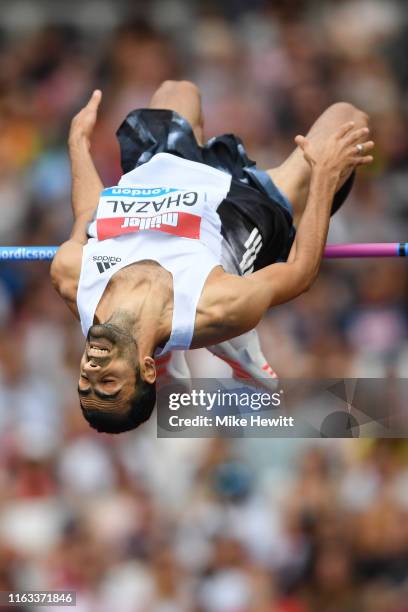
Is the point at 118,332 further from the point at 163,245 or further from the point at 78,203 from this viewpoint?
the point at 78,203

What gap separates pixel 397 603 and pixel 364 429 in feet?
5.25

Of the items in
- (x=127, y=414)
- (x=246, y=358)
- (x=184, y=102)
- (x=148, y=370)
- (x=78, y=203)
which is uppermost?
(x=184, y=102)

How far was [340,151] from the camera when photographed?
5.04m

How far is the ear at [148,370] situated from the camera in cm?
451

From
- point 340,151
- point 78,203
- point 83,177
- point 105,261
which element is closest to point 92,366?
point 105,261

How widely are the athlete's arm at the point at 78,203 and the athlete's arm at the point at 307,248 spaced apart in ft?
2.18

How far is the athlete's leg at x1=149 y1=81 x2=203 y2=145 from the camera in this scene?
5602 millimetres

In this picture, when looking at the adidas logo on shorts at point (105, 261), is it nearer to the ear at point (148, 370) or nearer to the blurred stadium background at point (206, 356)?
the ear at point (148, 370)

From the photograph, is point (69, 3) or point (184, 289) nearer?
point (184, 289)

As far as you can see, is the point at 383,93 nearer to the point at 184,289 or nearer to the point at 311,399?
the point at 311,399

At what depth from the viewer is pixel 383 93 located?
9047 mm

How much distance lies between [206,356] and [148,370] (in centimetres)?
340

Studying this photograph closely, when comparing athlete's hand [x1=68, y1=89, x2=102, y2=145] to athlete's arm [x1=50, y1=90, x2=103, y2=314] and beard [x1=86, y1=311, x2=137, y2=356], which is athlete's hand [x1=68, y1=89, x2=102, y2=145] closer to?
athlete's arm [x1=50, y1=90, x2=103, y2=314]

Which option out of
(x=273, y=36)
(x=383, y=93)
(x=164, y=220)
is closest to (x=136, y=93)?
(x=273, y=36)
